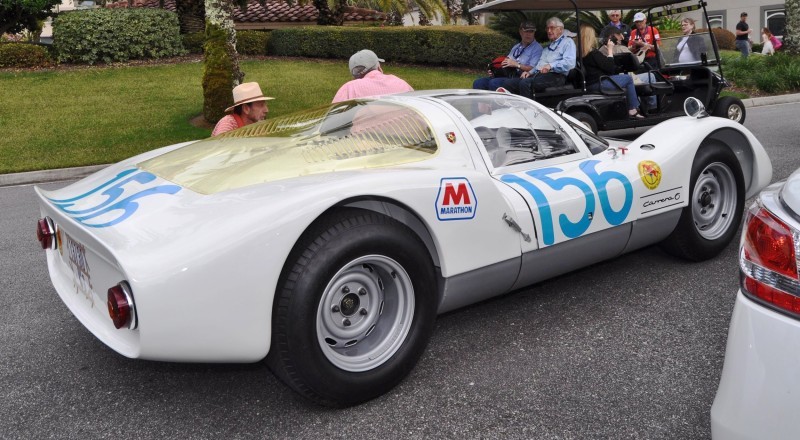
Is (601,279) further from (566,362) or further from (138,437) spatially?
(138,437)

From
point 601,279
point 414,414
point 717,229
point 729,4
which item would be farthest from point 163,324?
point 729,4

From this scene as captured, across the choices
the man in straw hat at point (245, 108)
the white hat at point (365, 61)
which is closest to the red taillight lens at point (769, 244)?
the man in straw hat at point (245, 108)

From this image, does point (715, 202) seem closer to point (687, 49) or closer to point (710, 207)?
point (710, 207)

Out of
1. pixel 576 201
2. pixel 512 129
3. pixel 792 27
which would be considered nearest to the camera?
pixel 576 201

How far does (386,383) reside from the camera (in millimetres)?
3092

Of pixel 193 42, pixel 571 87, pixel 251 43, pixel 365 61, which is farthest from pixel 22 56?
pixel 365 61

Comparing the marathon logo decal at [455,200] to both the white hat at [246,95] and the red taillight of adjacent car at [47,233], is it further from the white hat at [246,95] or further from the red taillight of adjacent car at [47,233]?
the white hat at [246,95]

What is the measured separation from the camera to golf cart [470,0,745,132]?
28.7ft

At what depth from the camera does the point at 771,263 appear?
1913mm

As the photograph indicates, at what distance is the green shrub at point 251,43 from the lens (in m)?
21.6

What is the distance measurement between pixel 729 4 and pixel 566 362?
29889 millimetres

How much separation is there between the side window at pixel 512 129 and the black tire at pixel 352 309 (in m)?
0.99

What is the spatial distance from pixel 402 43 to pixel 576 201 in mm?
17924

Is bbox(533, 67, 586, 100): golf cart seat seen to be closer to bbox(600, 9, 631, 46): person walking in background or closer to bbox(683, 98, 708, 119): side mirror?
bbox(600, 9, 631, 46): person walking in background
